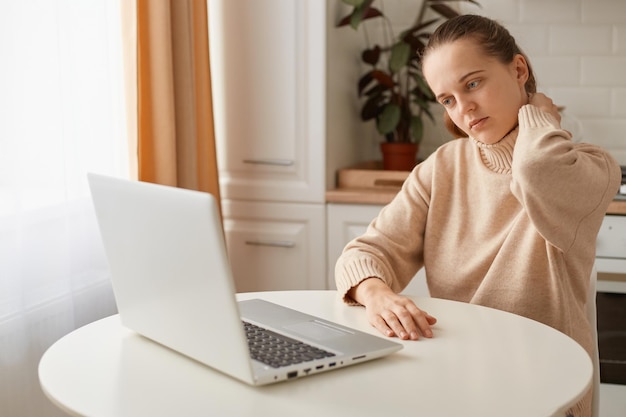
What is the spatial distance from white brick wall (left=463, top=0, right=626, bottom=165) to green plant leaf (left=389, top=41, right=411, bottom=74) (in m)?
0.36

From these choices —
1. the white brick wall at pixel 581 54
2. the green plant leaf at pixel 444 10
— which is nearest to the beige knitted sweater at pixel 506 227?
the green plant leaf at pixel 444 10

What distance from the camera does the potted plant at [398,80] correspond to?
2.84 metres

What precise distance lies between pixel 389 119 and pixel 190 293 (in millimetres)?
1868

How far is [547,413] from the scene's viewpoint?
1.04 m

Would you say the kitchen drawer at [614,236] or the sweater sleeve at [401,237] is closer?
the sweater sleeve at [401,237]

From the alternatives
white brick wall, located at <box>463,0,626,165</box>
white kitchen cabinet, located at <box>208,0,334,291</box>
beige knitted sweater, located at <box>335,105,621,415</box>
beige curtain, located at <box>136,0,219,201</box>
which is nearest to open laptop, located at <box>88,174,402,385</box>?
beige knitted sweater, located at <box>335,105,621,415</box>

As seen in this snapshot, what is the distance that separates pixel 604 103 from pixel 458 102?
1.53 metres

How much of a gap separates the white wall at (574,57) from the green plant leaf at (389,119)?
0.46ft

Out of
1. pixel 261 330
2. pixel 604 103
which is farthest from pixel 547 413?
pixel 604 103

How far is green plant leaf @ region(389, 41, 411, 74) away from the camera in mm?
2813

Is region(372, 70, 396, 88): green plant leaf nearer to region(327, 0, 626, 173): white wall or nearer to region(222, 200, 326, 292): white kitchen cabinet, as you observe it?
region(327, 0, 626, 173): white wall

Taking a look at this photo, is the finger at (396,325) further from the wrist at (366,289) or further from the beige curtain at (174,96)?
the beige curtain at (174,96)

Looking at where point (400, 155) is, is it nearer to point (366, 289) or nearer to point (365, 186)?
point (365, 186)

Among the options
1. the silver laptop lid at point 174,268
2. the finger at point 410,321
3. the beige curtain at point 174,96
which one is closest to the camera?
the silver laptop lid at point 174,268
